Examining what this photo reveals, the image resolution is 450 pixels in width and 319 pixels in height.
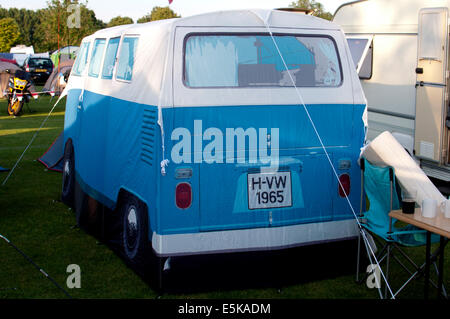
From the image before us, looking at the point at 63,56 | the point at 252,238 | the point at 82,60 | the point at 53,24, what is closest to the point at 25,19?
the point at 53,24

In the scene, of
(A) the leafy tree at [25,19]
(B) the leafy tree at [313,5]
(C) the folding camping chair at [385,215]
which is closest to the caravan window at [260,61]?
(C) the folding camping chair at [385,215]

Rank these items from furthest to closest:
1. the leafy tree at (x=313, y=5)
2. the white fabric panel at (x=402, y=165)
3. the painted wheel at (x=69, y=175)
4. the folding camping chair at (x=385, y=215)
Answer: the leafy tree at (x=313, y=5) → the painted wheel at (x=69, y=175) → the white fabric panel at (x=402, y=165) → the folding camping chair at (x=385, y=215)

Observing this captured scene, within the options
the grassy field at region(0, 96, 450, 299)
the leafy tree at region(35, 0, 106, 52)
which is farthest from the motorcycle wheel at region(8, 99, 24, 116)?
the leafy tree at region(35, 0, 106, 52)

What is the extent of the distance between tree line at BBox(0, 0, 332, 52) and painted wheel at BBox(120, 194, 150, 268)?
7068 millimetres

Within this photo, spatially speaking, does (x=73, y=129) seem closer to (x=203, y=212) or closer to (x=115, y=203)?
(x=115, y=203)

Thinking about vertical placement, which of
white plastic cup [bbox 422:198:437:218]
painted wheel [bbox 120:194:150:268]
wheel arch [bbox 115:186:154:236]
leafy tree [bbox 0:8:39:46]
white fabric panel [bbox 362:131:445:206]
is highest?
leafy tree [bbox 0:8:39:46]

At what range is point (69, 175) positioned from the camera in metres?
7.25

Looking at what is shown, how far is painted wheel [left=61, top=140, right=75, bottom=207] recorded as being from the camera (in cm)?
712

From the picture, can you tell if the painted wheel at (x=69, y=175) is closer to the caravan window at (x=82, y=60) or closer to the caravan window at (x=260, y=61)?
the caravan window at (x=82, y=60)

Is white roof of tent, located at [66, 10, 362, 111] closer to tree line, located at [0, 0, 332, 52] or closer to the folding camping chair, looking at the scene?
the folding camping chair

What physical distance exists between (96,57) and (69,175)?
59.0 inches

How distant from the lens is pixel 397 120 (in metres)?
8.99

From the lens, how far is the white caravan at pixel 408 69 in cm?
795
